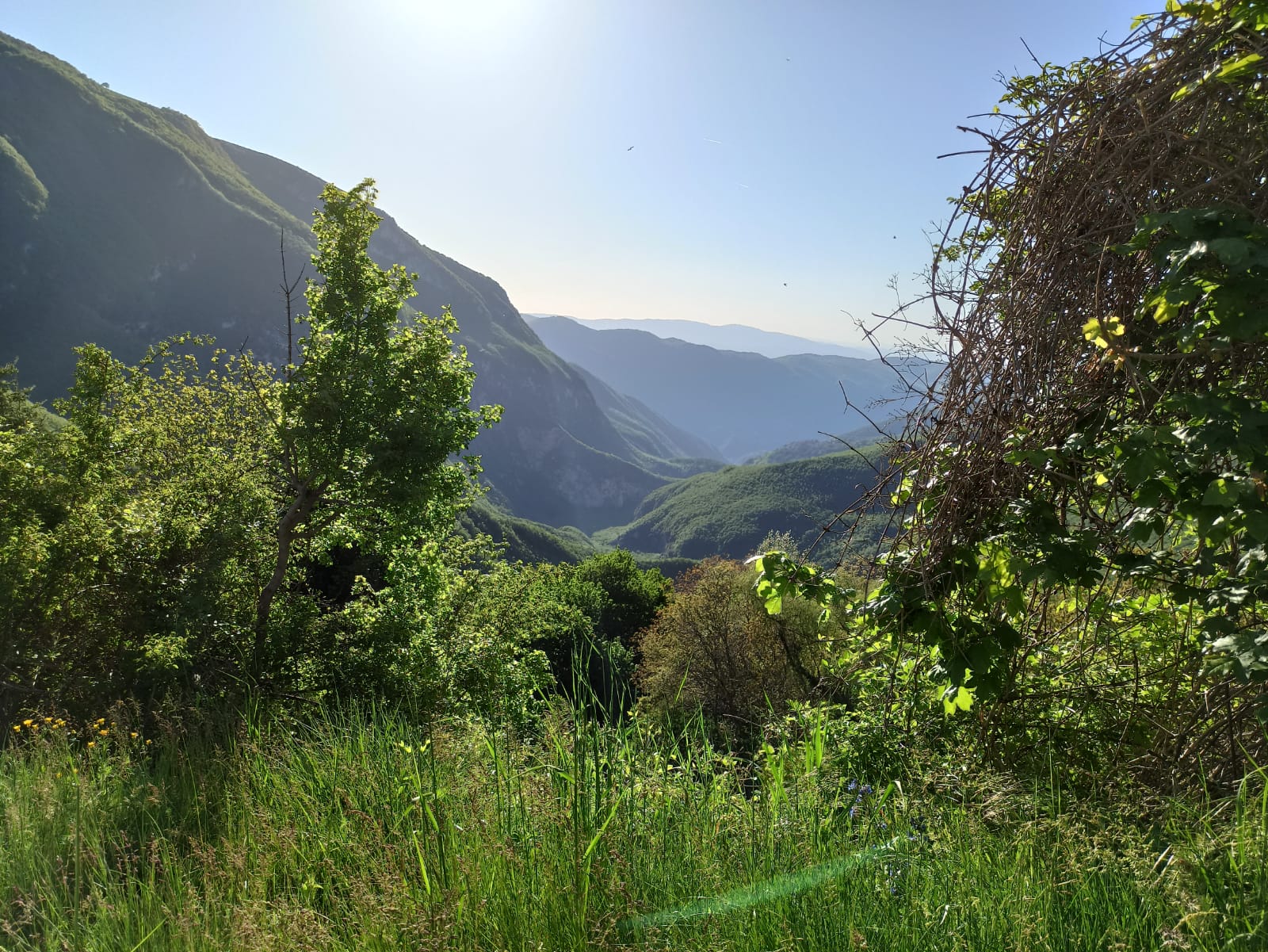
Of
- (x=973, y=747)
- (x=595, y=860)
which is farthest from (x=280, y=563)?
(x=973, y=747)

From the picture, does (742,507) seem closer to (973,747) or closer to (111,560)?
(111,560)

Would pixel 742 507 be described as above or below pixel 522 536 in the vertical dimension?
above

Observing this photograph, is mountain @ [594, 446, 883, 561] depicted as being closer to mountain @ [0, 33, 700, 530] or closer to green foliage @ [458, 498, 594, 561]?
green foliage @ [458, 498, 594, 561]

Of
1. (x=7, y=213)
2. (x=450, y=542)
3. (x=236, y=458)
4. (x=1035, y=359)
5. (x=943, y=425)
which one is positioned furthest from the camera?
(x=7, y=213)

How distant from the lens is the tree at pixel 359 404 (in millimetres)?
10117

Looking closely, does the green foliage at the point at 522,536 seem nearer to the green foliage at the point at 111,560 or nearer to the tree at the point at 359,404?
the tree at the point at 359,404

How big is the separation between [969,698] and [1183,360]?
4.75 ft

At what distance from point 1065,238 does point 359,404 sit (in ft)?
31.8

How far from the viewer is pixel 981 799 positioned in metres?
2.59

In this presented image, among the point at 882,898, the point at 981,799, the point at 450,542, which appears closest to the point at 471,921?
the point at 882,898

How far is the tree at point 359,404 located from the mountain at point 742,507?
102 m

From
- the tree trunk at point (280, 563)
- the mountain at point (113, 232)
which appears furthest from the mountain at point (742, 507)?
the tree trunk at point (280, 563)

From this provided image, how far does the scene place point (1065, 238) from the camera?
233 cm

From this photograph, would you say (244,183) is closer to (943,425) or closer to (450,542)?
(450,542)
